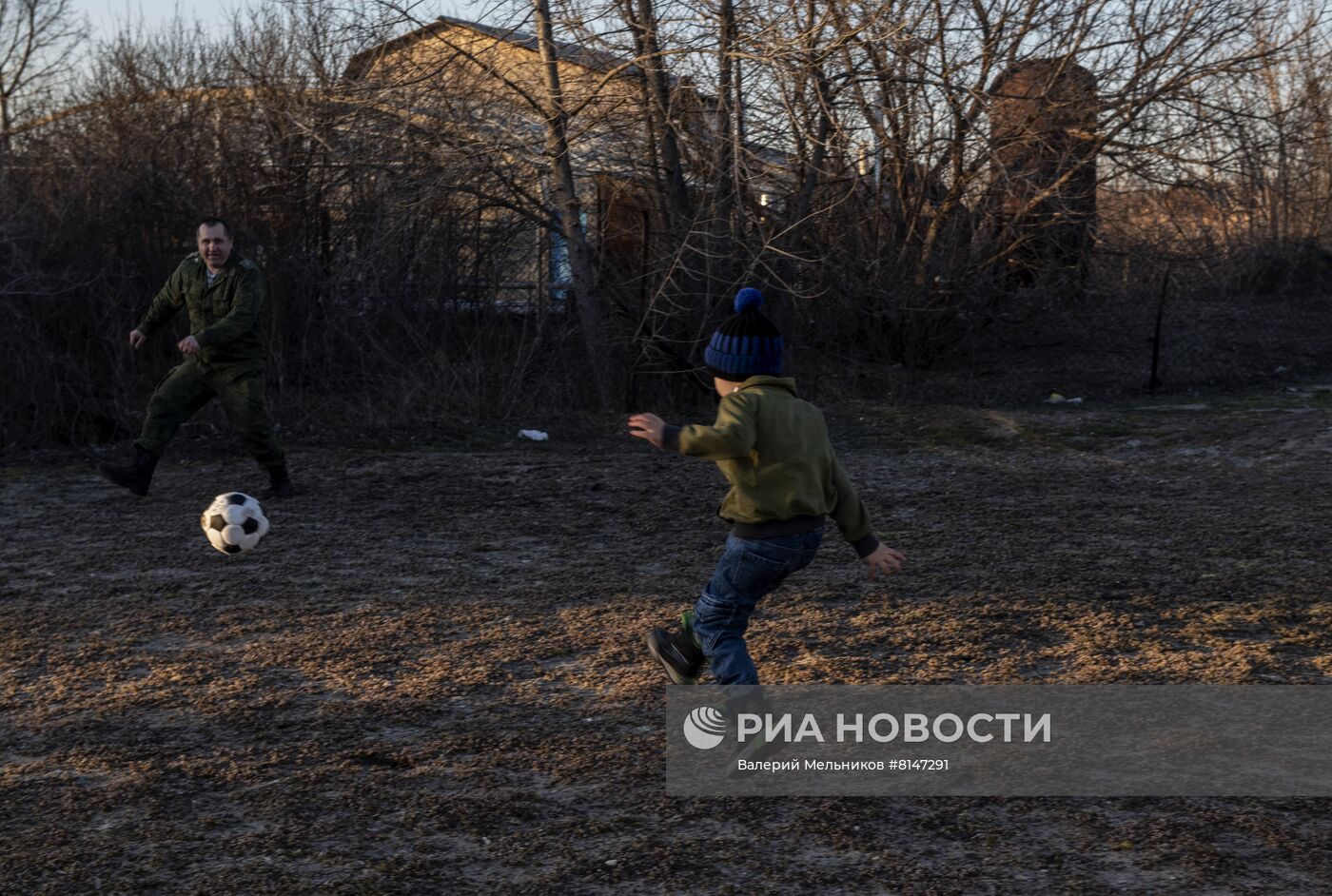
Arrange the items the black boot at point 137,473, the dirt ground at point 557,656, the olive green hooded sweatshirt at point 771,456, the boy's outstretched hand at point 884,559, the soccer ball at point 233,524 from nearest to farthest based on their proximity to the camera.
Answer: the dirt ground at point 557,656
the olive green hooded sweatshirt at point 771,456
the boy's outstretched hand at point 884,559
the soccer ball at point 233,524
the black boot at point 137,473

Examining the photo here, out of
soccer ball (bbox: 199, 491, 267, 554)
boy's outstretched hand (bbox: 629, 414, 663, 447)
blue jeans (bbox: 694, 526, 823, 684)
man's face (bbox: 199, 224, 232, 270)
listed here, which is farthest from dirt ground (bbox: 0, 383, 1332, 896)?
man's face (bbox: 199, 224, 232, 270)

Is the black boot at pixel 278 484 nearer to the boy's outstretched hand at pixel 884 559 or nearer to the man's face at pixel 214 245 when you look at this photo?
the man's face at pixel 214 245

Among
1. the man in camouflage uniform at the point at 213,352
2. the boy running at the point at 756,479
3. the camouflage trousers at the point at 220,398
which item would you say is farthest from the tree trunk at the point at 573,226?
the boy running at the point at 756,479

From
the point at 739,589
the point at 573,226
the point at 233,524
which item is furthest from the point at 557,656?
the point at 573,226

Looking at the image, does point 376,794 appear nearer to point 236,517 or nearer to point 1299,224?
point 236,517

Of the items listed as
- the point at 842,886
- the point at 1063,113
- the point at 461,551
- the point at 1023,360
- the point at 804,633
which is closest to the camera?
the point at 842,886

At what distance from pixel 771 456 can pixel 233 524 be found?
3.74 metres

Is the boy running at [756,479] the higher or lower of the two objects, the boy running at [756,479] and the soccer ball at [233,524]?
the higher

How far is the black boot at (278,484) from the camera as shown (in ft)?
28.3

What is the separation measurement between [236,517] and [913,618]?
340 cm

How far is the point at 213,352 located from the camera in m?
8.20

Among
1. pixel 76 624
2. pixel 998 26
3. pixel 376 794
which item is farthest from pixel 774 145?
pixel 376 794

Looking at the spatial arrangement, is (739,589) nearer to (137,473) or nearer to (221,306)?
(221,306)

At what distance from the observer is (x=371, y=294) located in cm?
1309
